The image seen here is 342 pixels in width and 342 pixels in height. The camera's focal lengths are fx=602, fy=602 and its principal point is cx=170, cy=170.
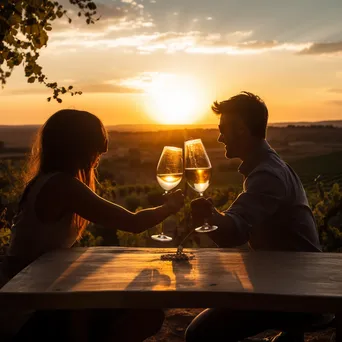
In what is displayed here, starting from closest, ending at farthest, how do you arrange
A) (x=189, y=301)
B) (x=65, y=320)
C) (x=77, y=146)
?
(x=189, y=301)
(x=65, y=320)
(x=77, y=146)

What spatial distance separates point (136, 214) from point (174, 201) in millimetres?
216

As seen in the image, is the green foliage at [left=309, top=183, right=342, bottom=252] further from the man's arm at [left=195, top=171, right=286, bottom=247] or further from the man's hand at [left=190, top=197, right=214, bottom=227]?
the man's hand at [left=190, top=197, right=214, bottom=227]

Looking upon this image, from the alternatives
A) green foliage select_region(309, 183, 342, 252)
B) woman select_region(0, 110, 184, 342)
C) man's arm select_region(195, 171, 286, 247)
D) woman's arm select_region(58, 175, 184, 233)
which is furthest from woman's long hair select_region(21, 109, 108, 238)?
green foliage select_region(309, 183, 342, 252)

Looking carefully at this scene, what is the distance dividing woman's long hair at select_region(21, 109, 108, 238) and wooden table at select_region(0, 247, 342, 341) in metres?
0.52

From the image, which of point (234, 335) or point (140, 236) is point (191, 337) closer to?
point (234, 335)

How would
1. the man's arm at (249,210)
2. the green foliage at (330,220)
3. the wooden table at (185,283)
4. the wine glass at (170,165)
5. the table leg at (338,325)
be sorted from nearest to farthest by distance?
the wooden table at (185,283) → the table leg at (338,325) → the man's arm at (249,210) → the wine glass at (170,165) → the green foliage at (330,220)

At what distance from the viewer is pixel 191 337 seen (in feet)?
9.50

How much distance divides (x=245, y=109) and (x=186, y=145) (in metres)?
0.44

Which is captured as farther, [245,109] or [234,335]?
[245,109]

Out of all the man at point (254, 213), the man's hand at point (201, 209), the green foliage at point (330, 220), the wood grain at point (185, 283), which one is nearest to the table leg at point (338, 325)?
the wood grain at point (185, 283)

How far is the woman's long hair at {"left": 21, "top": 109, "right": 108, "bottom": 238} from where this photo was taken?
127 inches

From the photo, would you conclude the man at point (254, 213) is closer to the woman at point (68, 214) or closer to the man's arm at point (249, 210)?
A: the man's arm at point (249, 210)

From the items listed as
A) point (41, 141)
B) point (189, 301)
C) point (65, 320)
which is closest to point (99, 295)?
point (189, 301)

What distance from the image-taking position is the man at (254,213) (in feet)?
9.41
